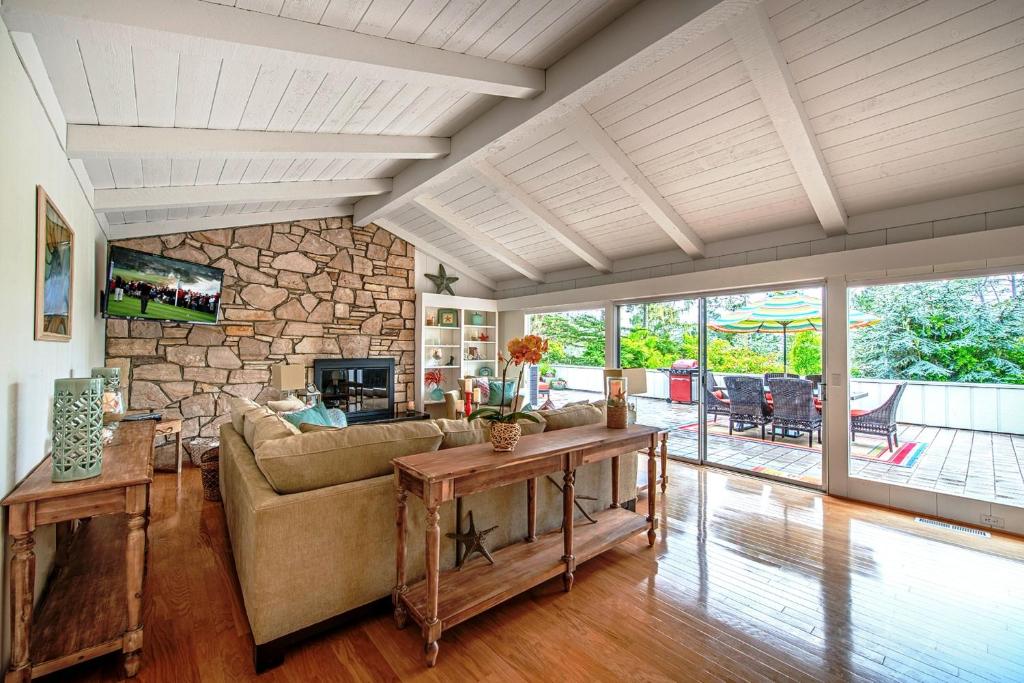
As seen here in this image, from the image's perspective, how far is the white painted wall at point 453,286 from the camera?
22.9 ft

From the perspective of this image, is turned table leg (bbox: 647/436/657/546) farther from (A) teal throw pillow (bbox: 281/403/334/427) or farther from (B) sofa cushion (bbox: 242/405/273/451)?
(B) sofa cushion (bbox: 242/405/273/451)

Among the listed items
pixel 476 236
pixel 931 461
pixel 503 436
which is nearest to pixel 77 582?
pixel 503 436

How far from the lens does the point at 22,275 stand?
1.85 m

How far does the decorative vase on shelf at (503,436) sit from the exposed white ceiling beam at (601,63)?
210cm

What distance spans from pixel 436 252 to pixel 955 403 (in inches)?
246

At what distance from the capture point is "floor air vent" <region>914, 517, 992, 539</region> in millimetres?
3197

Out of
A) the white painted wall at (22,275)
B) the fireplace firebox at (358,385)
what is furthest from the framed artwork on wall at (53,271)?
the fireplace firebox at (358,385)

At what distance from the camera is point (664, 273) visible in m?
5.32

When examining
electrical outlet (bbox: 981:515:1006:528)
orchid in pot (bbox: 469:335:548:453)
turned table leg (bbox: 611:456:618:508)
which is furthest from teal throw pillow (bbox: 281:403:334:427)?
electrical outlet (bbox: 981:515:1006:528)

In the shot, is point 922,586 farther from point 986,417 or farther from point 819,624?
point 986,417

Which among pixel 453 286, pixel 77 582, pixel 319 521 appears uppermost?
pixel 453 286

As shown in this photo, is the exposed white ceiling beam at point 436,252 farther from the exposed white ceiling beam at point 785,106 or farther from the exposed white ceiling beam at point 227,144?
the exposed white ceiling beam at point 785,106

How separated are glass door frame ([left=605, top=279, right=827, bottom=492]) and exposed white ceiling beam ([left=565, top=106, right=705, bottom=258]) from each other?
0.58 metres

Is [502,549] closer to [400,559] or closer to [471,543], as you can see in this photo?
[471,543]
